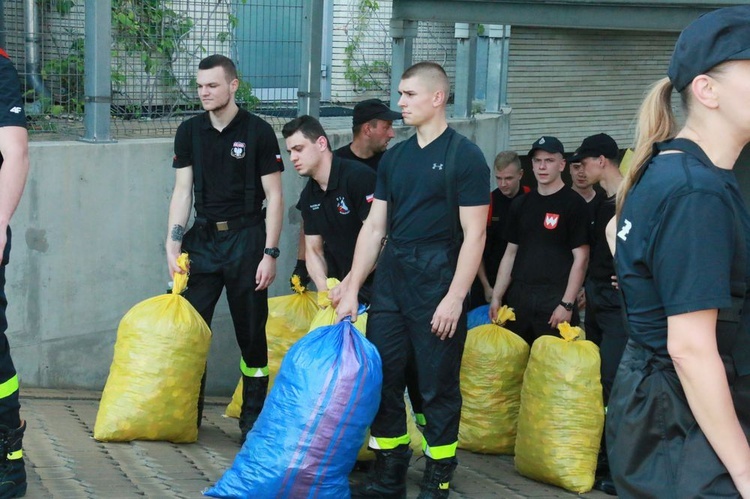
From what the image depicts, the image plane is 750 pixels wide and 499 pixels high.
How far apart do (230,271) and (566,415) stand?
193cm

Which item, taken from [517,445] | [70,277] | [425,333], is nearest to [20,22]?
[70,277]

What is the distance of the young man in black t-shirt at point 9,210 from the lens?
364 cm

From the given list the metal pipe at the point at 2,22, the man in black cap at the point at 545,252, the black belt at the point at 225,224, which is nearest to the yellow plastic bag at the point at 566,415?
the man in black cap at the point at 545,252

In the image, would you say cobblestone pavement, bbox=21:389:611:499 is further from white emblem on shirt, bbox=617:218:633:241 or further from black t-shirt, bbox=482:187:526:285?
white emblem on shirt, bbox=617:218:633:241

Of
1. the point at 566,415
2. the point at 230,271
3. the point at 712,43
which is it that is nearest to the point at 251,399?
the point at 230,271

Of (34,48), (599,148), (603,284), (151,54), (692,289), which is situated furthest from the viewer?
(151,54)

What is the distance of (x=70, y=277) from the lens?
588cm

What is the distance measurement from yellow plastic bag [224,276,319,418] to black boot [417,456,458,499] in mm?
1564

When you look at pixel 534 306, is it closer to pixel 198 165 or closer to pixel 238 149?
pixel 238 149

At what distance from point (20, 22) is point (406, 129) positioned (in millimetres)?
3266

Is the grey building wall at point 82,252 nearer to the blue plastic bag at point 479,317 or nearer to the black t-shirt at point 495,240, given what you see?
the blue plastic bag at point 479,317

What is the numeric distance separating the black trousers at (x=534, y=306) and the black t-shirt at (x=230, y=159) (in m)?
1.83

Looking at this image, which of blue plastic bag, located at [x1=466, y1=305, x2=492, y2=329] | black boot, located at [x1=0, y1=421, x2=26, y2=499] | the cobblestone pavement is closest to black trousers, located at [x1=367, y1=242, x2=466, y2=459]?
the cobblestone pavement

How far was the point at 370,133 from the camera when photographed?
20.2 ft
